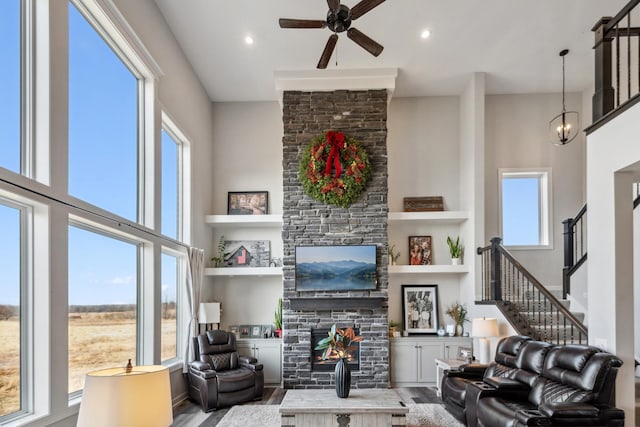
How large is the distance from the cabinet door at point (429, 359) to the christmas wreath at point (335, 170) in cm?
264

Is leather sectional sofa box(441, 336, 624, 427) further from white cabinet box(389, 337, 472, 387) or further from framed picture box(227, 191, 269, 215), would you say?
framed picture box(227, 191, 269, 215)

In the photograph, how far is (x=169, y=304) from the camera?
6887 millimetres

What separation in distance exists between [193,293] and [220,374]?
53.5 inches

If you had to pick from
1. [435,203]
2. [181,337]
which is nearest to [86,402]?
[181,337]

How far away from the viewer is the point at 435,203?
8664mm

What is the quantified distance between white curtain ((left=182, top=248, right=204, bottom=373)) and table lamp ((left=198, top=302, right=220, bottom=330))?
0.08 m

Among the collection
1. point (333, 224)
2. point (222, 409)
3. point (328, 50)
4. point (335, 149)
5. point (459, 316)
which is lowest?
point (222, 409)

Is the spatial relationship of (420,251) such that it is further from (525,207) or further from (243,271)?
(243,271)

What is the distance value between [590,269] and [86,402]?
15.4 feet

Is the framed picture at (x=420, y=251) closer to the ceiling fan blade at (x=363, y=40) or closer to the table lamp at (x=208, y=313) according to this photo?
the table lamp at (x=208, y=313)

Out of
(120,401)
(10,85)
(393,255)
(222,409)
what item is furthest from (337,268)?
(120,401)

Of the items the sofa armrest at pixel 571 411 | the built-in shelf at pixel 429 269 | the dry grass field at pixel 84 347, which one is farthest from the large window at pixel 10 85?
the built-in shelf at pixel 429 269

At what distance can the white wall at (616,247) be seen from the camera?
4.36 meters

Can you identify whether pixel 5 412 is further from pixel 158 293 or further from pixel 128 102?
Result: pixel 128 102
